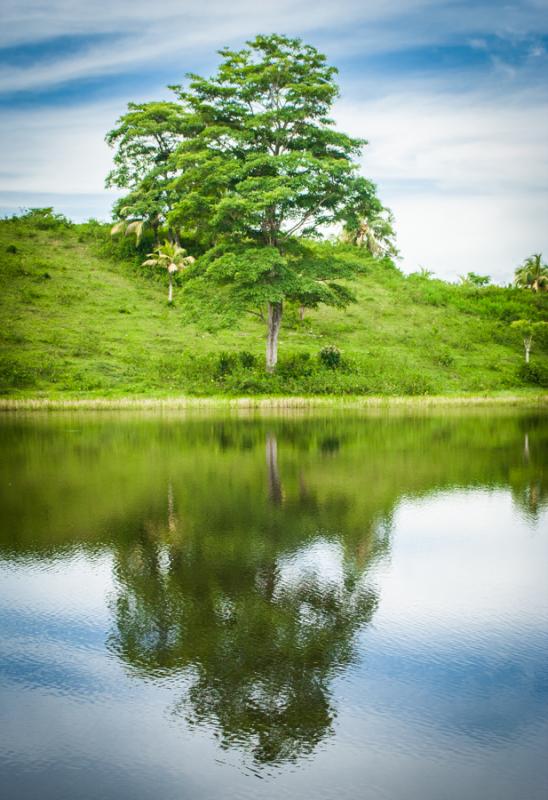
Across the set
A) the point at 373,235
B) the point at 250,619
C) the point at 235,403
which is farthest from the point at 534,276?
the point at 250,619

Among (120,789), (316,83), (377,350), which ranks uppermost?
(316,83)

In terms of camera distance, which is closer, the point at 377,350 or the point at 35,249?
the point at 377,350

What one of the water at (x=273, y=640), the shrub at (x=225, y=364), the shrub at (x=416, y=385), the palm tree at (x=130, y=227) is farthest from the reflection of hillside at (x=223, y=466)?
the palm tree at (x=130, y=227)

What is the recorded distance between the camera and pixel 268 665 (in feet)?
24.7

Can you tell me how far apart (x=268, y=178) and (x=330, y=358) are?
10.7 m

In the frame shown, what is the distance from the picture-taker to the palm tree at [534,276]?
72.1 m

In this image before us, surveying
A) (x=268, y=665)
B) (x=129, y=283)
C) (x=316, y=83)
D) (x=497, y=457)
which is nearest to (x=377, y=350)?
(x=316, y=83)

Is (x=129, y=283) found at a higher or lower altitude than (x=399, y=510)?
higher

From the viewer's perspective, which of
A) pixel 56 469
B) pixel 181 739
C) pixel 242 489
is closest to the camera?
pixel 181 739

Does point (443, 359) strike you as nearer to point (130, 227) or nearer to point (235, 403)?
point (235, 403)

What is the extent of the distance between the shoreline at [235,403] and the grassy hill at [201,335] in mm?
1279

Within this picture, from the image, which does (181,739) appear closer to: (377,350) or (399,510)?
(399,510)

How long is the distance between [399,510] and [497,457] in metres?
8.83

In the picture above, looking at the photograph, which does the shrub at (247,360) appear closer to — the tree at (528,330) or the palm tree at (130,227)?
the tree at (528,330)
